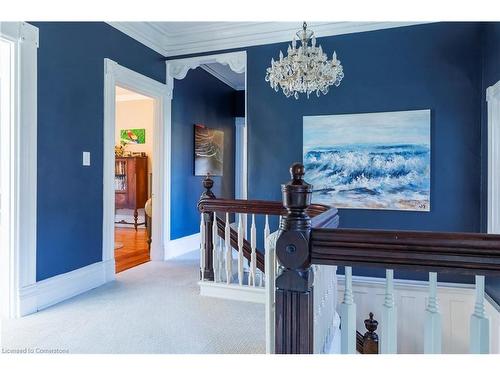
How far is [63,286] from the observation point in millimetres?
2820

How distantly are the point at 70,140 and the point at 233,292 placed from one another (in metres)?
1.94

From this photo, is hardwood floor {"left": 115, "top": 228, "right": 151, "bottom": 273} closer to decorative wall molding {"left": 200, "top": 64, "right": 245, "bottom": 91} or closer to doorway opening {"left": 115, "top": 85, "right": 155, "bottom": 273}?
doorway opening {"left": 115, "top": 85, "right": 155, "bottom": 273}

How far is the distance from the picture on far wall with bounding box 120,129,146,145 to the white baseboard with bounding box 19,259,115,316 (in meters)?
4.08

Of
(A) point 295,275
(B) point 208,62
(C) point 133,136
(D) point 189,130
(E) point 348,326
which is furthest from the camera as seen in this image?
(C) point 133,136

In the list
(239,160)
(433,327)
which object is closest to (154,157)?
(239,160)

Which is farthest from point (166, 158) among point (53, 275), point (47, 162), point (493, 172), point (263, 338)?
point (493, 172)

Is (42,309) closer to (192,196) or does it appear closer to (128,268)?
(128,268)

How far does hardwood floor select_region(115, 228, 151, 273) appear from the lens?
4.16 metres

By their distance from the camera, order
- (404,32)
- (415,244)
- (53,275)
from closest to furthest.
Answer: (415,244)
(53,275)
(404,32)

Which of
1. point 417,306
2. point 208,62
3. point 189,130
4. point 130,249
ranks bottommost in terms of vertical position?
point 417,306

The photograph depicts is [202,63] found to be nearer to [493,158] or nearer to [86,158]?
[86,158]

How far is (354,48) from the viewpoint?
12.3ft

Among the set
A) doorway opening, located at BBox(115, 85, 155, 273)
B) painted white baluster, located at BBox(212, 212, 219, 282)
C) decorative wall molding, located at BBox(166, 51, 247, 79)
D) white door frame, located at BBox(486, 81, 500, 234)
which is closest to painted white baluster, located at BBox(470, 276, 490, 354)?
painted white baluster, located at BBox(212, 212, 219, 282)
